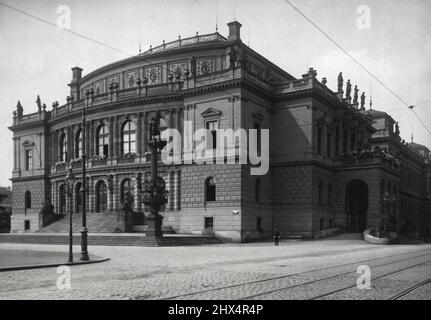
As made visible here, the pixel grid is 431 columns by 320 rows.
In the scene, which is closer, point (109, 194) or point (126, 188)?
point (126, 188)

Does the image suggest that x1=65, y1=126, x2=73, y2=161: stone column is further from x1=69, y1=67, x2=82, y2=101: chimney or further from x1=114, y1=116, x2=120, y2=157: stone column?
x1=69, y1=67, x2=82, y2=101: chimney

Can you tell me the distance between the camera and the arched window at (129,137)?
50906 millimetres

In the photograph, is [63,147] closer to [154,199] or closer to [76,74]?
[76,74]

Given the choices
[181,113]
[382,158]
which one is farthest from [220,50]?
[382,158]

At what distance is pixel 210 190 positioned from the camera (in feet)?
144

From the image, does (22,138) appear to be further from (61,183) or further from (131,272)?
(131,272)

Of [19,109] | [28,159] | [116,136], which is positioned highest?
[19,109]

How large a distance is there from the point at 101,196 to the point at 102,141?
574cm

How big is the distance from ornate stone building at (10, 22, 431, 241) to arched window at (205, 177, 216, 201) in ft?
0.28

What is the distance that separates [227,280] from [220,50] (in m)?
39.6

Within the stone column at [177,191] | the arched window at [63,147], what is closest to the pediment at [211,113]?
the stone column at [177,191]

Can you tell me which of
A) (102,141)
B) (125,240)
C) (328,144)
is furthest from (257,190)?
(102,141)

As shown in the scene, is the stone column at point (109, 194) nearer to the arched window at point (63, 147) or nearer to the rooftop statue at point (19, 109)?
the arched window at point (63, 147)
